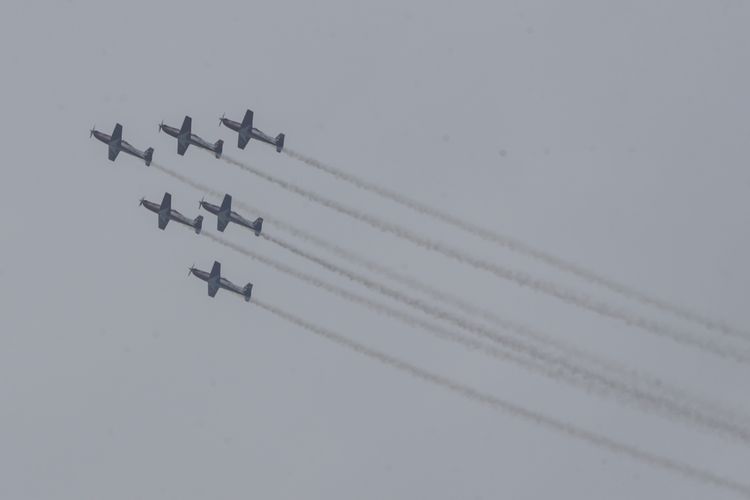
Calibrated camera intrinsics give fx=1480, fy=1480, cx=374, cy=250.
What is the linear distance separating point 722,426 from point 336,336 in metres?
29.3

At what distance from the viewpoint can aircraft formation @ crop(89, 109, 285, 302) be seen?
354 ft

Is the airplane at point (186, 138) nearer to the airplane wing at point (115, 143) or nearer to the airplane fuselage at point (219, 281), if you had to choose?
the airplane wing at point (115, 143)

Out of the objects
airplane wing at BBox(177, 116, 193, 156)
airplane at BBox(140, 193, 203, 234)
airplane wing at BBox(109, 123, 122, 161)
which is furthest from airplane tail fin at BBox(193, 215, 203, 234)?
airplane wing at BBox(109, 123, 122, 161)

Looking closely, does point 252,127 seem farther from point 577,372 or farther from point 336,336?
point 577,372

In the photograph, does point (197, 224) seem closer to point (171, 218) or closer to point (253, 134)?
point (171, 218)

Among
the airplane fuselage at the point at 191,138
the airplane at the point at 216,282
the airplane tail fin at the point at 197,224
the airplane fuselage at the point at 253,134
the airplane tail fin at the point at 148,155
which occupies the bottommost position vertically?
the airplane at the point at 216,282

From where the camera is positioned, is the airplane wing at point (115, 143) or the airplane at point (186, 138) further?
the airplane wing at point (115, 143)

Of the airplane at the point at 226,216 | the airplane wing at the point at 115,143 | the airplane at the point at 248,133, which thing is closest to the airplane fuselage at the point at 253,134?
the airplane at the point at 248,133

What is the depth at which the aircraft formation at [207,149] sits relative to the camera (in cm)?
10781

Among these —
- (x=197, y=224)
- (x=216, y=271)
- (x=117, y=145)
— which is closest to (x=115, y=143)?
(x=117, y=145)

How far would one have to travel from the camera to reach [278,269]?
10312 centimetres

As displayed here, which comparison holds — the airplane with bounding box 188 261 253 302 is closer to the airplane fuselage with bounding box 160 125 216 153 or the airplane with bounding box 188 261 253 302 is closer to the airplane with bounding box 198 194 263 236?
the airplane with bounding box 198 194 263 236

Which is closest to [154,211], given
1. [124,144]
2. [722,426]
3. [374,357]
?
[124,144]

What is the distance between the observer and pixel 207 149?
108m
